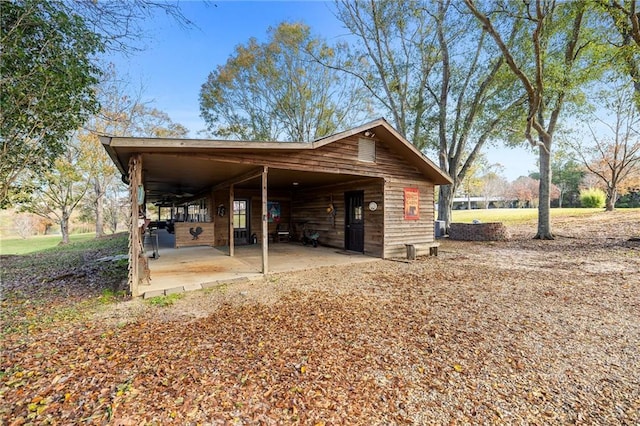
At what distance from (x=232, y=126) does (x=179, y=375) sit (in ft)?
58.0

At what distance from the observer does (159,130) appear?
18625mm

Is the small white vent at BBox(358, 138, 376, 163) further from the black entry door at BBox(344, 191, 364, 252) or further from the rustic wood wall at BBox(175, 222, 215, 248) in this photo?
the rustic wood wall at BBox(175, 222, 215, 248)

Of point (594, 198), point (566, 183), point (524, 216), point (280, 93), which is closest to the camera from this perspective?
point (280, 93)

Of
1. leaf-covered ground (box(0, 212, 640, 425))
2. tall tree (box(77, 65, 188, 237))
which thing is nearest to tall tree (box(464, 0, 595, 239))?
leaf-covered ground (box(0, 212, 640, 425))

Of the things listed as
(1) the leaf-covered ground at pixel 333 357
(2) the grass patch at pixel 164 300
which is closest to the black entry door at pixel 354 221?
(1) the leaf-covered ground at pixel 333 357

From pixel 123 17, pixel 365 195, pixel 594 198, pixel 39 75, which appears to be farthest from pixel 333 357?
pixel 594 198

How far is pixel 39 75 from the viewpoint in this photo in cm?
470

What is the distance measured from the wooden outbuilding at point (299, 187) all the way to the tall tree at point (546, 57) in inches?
170

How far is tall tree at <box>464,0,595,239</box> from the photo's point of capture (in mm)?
8523

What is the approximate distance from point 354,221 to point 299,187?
3.53m

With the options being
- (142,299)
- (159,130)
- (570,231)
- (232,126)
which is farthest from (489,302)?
(159,130)

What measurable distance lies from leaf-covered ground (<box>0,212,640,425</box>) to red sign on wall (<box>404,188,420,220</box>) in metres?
3.80

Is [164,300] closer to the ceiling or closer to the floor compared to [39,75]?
closer to the floor

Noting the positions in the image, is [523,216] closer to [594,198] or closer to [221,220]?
[594,198]
